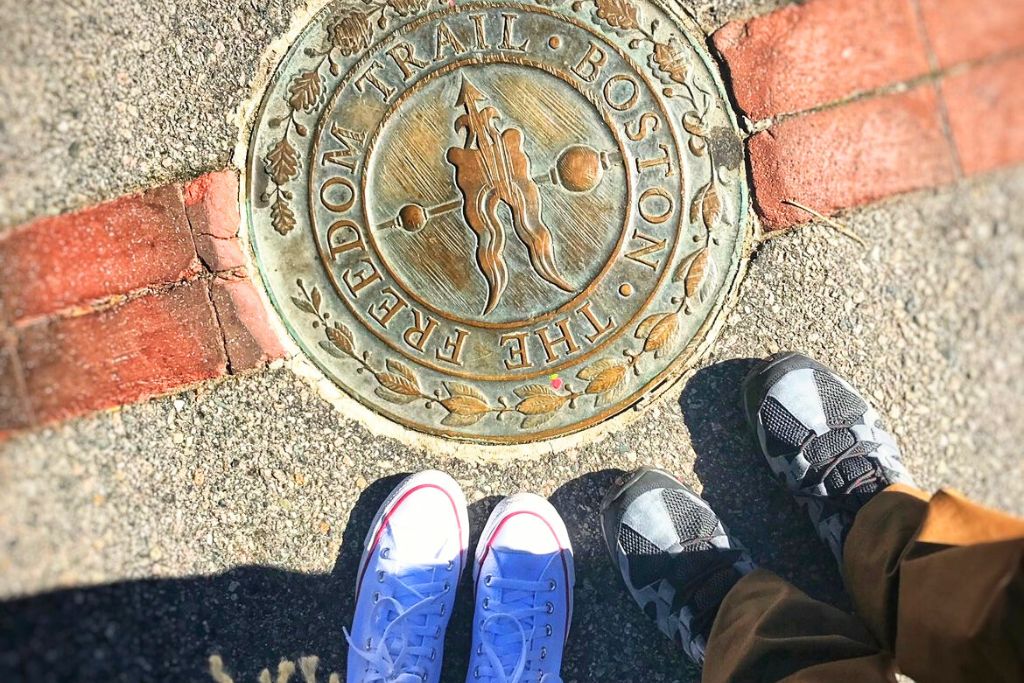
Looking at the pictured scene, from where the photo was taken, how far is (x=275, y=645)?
1856 millimetres

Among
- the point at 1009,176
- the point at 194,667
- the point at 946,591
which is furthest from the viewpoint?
the point at 1009,176

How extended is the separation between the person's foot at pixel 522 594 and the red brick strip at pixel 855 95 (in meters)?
1.10

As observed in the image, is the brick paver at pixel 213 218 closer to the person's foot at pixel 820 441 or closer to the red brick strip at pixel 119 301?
the red brick strip at pixel 119 301

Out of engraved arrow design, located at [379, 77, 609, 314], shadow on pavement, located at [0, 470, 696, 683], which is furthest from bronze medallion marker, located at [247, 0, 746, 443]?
shadow on pavement, located at [0, 470, 696, 683]

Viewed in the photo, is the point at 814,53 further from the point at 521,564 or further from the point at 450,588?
the point at 450,588

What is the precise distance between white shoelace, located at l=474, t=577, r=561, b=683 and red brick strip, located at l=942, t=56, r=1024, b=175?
1.82m

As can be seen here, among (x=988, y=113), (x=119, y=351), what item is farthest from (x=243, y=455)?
(x=988, y=113)

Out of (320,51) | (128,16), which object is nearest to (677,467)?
(320,51)

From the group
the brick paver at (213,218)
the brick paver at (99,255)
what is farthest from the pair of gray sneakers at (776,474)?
the brick paver at (99,255)

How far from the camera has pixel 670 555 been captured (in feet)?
6.23

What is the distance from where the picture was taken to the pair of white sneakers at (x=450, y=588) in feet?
6.17

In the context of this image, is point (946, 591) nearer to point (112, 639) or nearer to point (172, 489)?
point (172, 489)

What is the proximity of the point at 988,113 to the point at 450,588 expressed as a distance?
2.15m

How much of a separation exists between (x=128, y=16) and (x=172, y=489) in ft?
4.39
